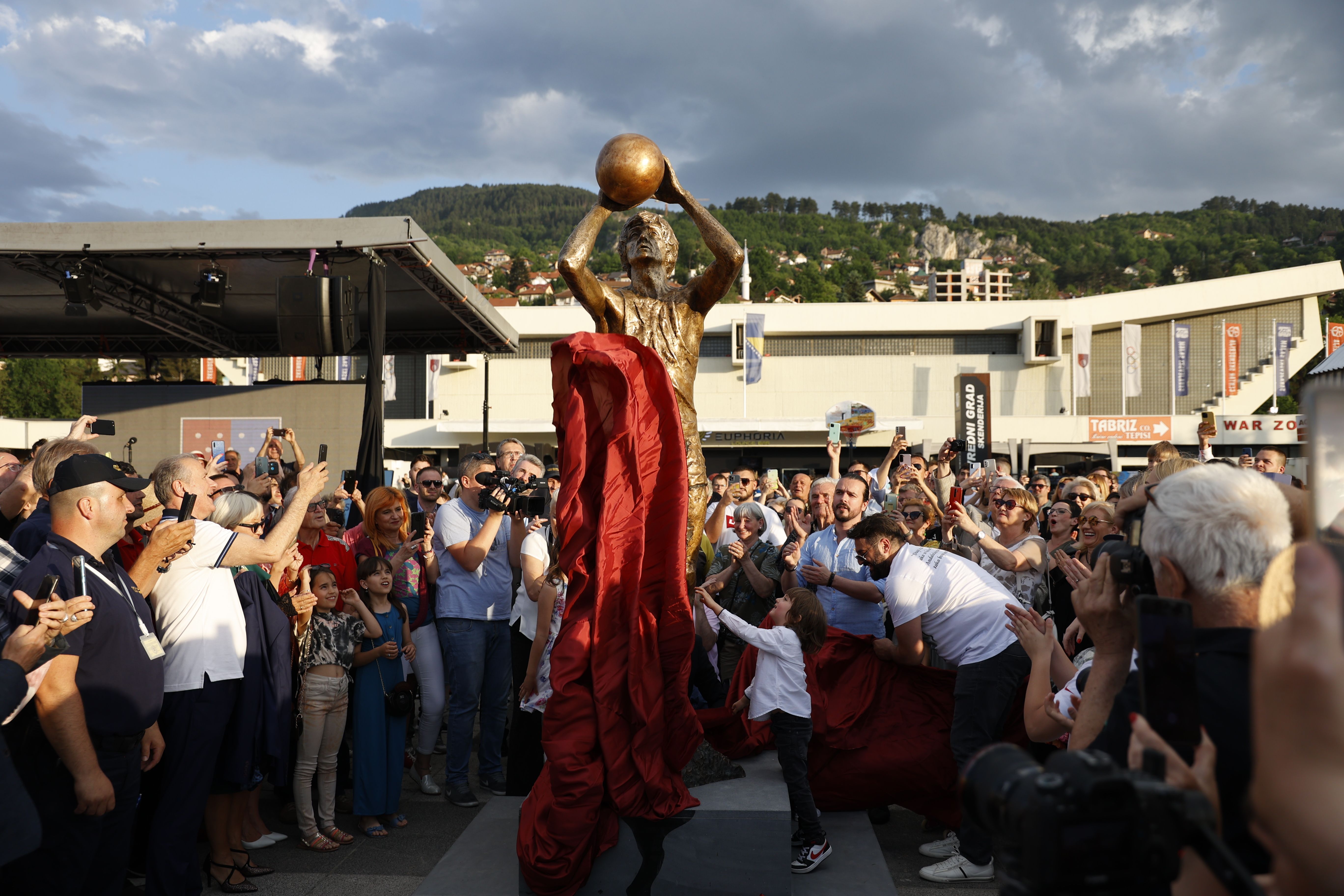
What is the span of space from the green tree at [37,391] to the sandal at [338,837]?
196ft

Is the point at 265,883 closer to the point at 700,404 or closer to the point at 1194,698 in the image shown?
the point at 1194,698

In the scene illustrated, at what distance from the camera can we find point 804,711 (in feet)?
13.8

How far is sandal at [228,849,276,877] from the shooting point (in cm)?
429

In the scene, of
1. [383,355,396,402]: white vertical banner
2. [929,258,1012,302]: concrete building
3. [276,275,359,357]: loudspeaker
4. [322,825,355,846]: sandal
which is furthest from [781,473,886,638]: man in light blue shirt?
[929,258,1012,302]: concrete building

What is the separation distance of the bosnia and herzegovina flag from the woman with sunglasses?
95.3 ft

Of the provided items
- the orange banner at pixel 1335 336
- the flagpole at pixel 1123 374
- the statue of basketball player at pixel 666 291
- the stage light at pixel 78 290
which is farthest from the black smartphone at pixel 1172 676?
the orange banner at pixel 1335 336

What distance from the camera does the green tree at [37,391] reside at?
183ft

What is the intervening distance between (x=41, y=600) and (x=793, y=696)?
2.93 m

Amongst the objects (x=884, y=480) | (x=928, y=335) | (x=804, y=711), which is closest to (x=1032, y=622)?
(x=804, y=711)

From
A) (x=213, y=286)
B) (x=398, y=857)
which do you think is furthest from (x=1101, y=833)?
(x=213, y=286)

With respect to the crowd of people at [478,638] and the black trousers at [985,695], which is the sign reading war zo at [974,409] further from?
the black trousers at [985,695]

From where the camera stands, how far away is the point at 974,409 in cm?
2119

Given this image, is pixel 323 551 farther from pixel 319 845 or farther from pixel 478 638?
pixel 319 845

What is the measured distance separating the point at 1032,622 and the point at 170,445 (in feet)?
69.5
